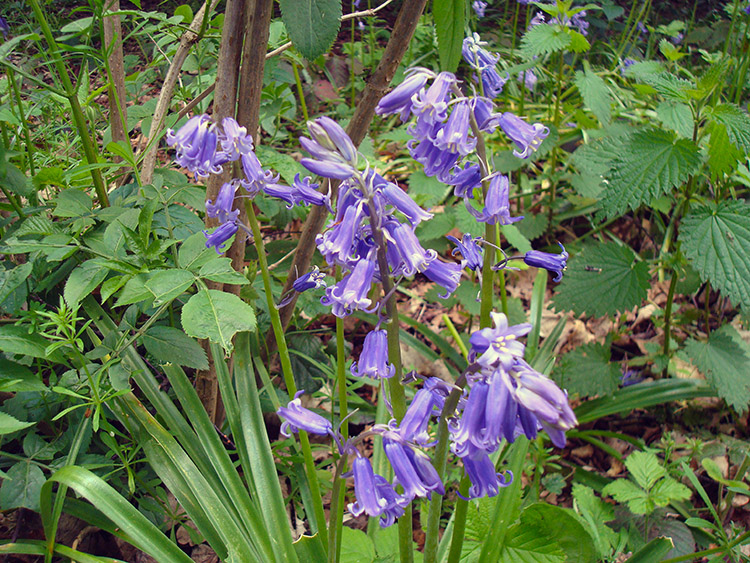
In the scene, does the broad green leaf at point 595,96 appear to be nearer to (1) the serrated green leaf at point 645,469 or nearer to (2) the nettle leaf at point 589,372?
(2) the nettle leaf at point 589,372

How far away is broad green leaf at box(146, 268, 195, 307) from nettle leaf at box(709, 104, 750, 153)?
2.13 metres

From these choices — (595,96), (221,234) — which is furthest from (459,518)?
(595,96)

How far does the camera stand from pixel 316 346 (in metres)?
2.45

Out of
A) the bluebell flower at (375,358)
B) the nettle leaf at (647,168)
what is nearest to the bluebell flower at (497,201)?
the bluebell flower at (375,358)

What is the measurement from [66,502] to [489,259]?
1.53 metres

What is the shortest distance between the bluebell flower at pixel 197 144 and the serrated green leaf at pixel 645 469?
1858 millimetres

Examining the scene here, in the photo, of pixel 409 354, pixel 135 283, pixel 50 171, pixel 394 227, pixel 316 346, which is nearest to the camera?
pixel 394 227

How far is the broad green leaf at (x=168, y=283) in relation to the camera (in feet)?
4.59

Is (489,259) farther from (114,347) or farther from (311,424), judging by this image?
(114,347)

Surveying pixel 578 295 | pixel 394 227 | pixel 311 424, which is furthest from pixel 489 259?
pixel 578 295

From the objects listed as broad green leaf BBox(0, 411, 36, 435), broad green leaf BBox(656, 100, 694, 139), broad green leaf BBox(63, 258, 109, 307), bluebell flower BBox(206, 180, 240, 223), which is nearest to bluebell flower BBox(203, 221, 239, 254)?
bluebell flower BBox(206, 180, 240, 223)

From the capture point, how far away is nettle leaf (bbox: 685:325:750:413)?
8.03 feet

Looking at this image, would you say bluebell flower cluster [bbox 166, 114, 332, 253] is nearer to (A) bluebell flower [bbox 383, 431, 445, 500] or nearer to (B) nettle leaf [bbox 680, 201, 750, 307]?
(A) bluebell flower [bbox 383, 431, 445, 500]

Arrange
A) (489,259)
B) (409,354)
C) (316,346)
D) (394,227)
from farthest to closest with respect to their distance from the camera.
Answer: (409,354), (316,346), (489,259), (394,227)
